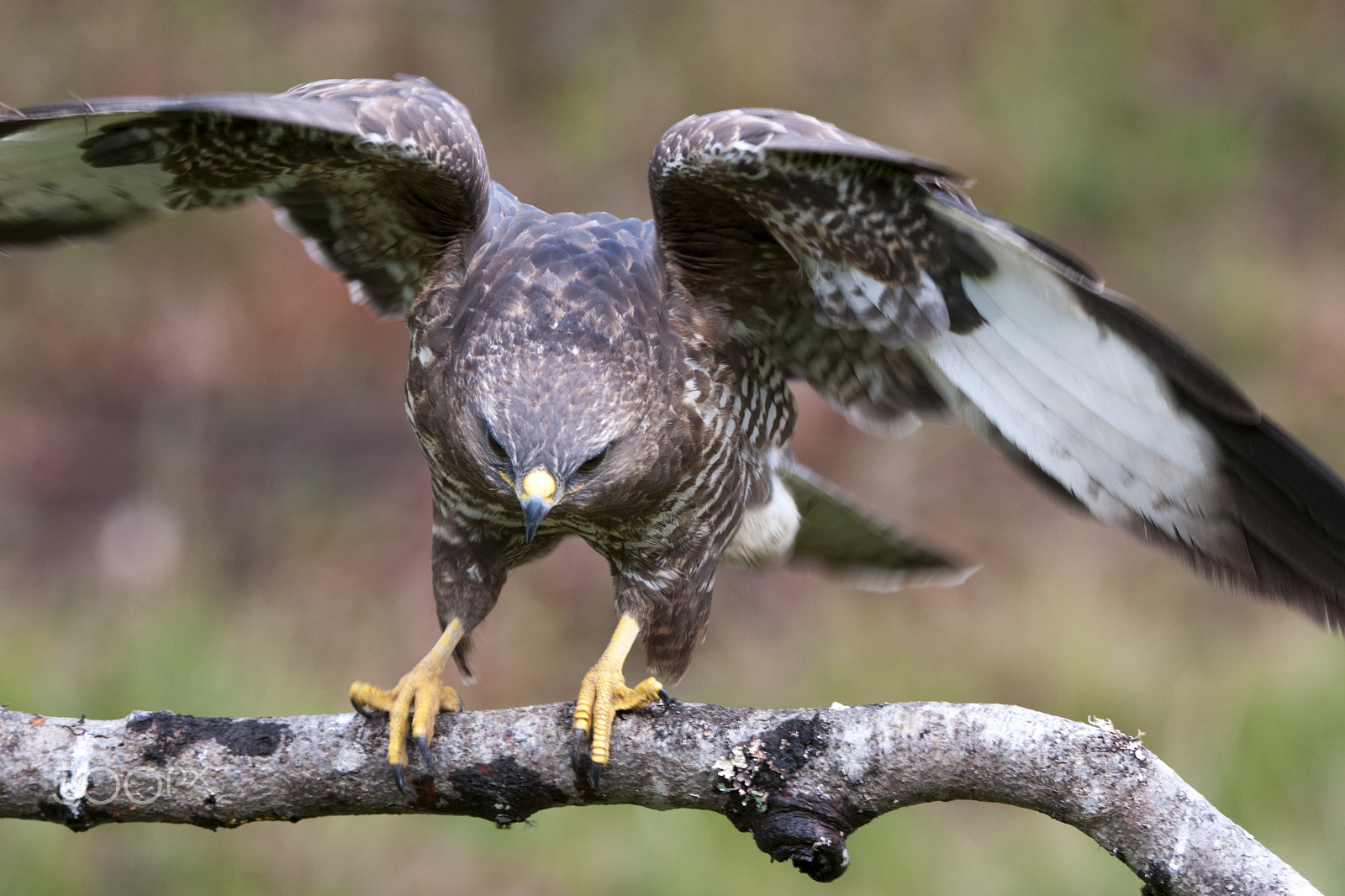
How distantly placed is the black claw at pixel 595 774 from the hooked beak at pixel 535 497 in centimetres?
58

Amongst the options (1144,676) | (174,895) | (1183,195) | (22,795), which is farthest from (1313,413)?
(22,795)

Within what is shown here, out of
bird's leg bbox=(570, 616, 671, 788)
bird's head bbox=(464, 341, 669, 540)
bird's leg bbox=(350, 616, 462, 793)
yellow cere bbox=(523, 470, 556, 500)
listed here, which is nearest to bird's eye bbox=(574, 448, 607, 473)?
bird's head bbox=(464, 341, 669, 540)

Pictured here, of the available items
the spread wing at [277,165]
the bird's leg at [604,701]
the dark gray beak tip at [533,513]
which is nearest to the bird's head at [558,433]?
the dark gray beak tip at [533,513]

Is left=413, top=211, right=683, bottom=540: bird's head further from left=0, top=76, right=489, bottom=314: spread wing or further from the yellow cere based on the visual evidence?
left=0, top=76, right=489, bottom=314: spread wing

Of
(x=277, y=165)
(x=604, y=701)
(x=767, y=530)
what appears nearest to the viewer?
(x=604, y=701)

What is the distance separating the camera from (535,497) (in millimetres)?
3316

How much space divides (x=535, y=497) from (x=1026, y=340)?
1.30 meters

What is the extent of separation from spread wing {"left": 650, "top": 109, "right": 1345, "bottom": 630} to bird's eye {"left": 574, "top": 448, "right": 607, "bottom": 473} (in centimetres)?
75

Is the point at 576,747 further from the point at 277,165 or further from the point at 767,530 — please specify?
the point at 277,165

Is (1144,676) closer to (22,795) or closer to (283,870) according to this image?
(283,870)

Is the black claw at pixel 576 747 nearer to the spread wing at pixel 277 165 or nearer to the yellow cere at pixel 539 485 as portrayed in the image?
the yellow cere at pixel 539 485

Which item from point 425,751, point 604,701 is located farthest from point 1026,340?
point 425,751

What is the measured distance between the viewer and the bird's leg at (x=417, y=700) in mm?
3367

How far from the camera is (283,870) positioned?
221 inches
